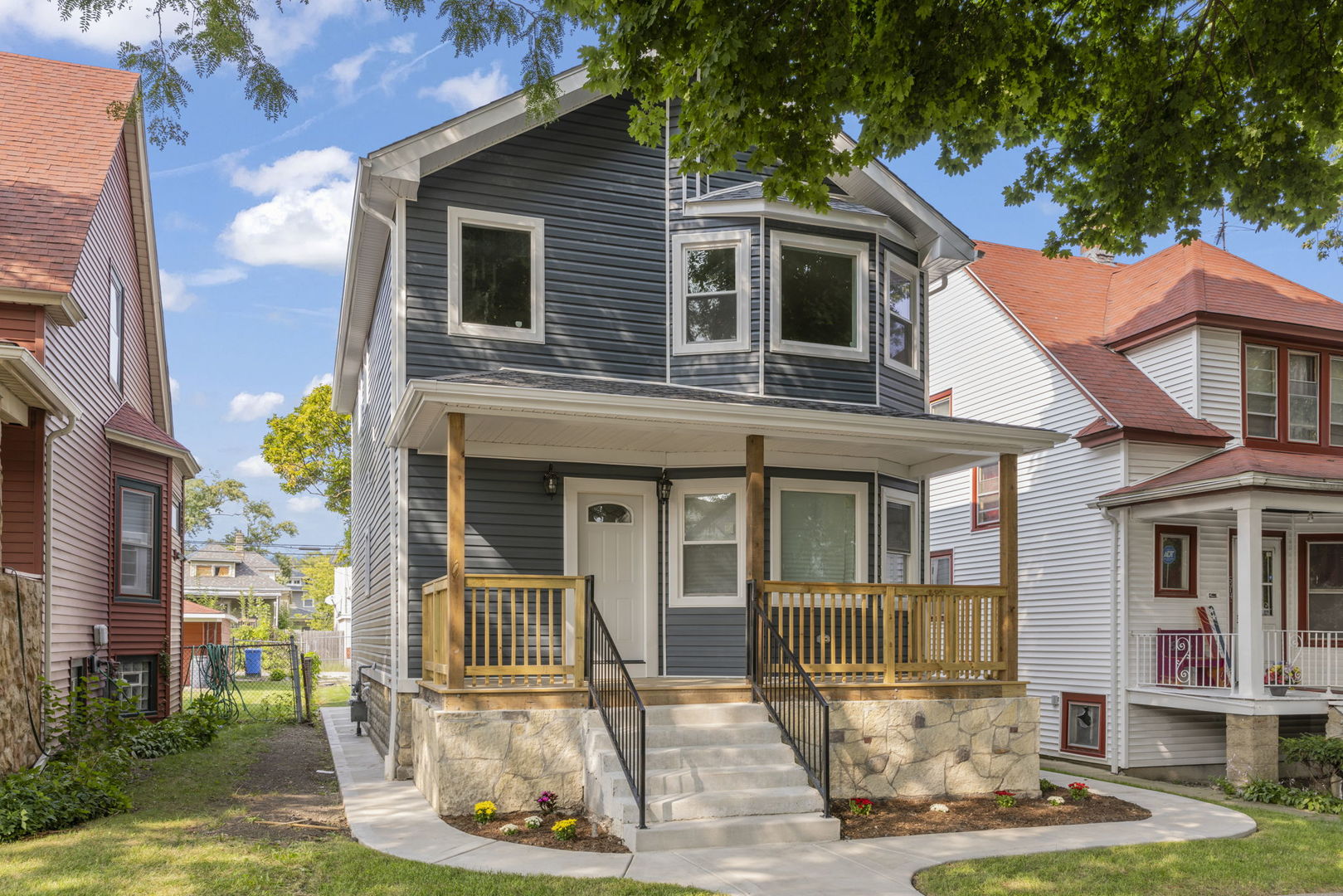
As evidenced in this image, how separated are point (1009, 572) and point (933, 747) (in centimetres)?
190

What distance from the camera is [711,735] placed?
9102mm

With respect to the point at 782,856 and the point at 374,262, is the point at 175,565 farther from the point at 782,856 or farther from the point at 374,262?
the point at 782,856

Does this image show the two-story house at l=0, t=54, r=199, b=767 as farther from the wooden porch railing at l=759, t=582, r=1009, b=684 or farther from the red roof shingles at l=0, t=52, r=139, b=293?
the wooden porch railing at l=759, t=582, r=1009, b=684

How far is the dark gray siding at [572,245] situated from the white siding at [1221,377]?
8.86 m

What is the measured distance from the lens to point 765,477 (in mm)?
11977

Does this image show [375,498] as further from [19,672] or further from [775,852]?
[775,852]

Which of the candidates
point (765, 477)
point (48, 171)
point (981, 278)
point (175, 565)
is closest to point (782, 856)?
point (765, 477)

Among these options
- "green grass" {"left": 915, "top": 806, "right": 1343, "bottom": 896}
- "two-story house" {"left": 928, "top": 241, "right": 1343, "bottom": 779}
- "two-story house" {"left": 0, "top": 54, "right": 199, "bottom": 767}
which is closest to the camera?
"green grass" {"left": 915, "top": 806, "right": 1343, "bottom": 896}

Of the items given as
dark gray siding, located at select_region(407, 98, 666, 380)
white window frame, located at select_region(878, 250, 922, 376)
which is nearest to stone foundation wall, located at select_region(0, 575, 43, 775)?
dark gray siding, located at select_region(407, 98, 666, 380)

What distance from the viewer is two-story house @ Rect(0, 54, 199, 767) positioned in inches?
405

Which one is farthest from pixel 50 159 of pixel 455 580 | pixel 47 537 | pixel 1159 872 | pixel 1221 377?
pixel 1221 377

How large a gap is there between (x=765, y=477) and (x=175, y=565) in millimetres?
11618

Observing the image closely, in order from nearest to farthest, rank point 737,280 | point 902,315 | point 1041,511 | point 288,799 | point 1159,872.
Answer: point 1159,872 → point 288,799 → point 737,280 → point 902,315 → point 1041,511

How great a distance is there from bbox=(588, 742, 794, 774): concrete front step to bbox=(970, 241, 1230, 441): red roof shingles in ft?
28.4
